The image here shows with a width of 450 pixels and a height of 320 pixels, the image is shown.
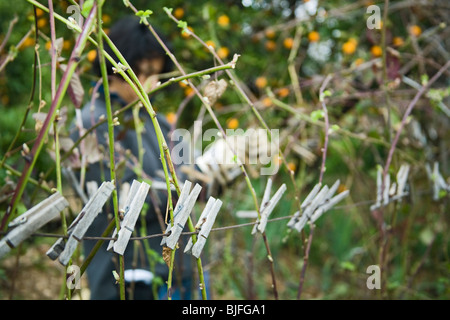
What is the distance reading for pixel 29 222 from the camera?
20.9 inches

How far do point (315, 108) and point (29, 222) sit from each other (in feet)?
4.33

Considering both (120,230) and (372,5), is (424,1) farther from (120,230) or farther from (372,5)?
(120,230)

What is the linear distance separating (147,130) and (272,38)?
1401 mm

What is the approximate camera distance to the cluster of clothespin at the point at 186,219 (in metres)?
0.65

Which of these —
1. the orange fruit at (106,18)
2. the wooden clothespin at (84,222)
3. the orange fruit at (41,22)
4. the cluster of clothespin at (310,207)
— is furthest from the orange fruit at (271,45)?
the wooden clothespin at (84,222)

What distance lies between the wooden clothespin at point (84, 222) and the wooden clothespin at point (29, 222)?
0.04 m

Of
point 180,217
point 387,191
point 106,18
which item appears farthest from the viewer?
point 106,18

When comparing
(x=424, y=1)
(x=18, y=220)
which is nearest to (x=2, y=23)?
(x=424, y=1)

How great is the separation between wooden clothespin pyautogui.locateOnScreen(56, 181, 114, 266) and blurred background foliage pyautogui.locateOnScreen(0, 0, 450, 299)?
1227mm

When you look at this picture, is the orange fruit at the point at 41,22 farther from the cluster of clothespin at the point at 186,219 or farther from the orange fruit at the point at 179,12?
the cluster of clothespin at the point at 186,219
